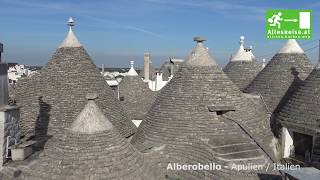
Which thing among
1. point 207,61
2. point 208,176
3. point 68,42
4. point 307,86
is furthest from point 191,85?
point 68,42

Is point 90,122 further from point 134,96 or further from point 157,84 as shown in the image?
point 157,84

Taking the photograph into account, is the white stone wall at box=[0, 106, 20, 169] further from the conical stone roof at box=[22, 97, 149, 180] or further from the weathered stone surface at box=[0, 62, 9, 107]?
the conical stone roof at box=[22, 97, 149, 180]

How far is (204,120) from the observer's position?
10477mm

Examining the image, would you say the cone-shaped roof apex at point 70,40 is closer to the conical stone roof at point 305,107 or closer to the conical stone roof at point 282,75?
the conical stone roof at point 282,75

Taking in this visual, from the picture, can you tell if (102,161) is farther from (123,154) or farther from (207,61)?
(207,61)

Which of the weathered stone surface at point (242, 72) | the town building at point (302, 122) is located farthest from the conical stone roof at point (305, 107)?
the weathered stone surface at point (242, 72)

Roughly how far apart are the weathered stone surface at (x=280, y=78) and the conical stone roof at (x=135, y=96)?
5.57 meters

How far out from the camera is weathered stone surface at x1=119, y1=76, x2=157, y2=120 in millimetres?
18422

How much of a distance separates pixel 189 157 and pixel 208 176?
0.90 meters

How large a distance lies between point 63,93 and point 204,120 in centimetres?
482

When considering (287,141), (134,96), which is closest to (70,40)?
(134,96)

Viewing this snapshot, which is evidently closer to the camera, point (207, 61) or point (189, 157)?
point (189, 157)

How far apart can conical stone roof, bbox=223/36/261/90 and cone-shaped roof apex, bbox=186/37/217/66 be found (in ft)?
19.4

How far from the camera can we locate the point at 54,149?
27.7 ft
